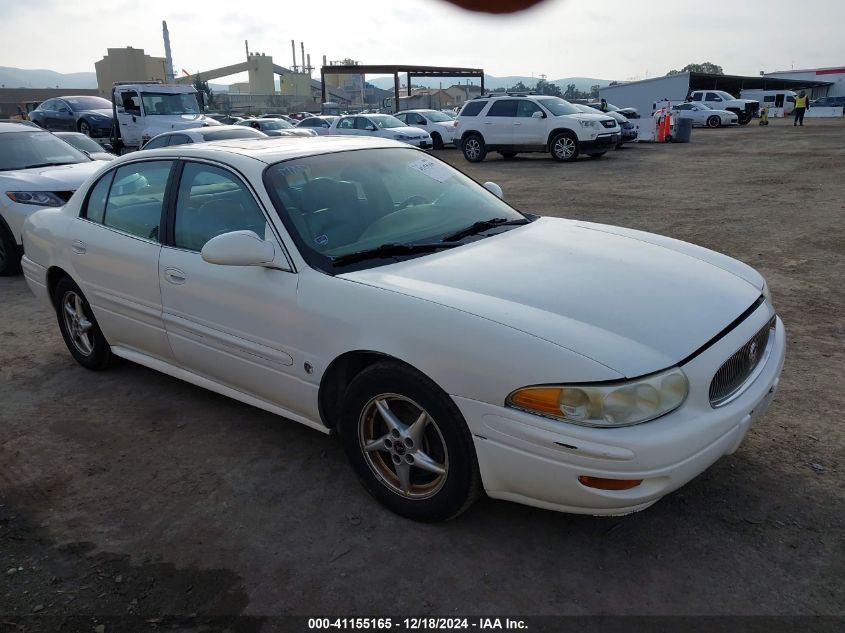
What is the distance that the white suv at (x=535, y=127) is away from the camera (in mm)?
17812

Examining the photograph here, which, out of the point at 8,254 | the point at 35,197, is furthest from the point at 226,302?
the point at 8,254

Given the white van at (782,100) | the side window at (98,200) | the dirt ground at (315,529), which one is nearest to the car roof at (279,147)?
the side window at (98,200)

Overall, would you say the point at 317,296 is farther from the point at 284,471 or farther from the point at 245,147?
the point at 245,147

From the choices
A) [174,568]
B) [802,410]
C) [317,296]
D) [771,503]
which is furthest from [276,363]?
[802,410]

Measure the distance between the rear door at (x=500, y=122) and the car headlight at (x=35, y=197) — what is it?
44.7 feet

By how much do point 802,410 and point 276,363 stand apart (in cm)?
281

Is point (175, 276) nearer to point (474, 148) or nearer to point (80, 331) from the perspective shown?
point (80, 331)

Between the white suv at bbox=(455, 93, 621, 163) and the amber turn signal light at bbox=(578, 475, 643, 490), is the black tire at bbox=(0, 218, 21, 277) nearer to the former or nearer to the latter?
the amber turn signal light at bbox=(578, 475, 643, 490)

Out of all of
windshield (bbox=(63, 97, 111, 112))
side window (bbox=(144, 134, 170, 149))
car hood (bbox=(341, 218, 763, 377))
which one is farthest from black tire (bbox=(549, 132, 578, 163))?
windshield (bbox=(63, 97, 111, 112))

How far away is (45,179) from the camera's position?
24.1 ft

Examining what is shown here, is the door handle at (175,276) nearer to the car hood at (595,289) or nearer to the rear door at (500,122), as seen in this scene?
the car hood at (595,289)

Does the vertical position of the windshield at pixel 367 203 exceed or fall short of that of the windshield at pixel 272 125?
it exceeds it

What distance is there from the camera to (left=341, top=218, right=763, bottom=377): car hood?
2361 millimetres

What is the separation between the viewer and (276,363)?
10.2 ft
